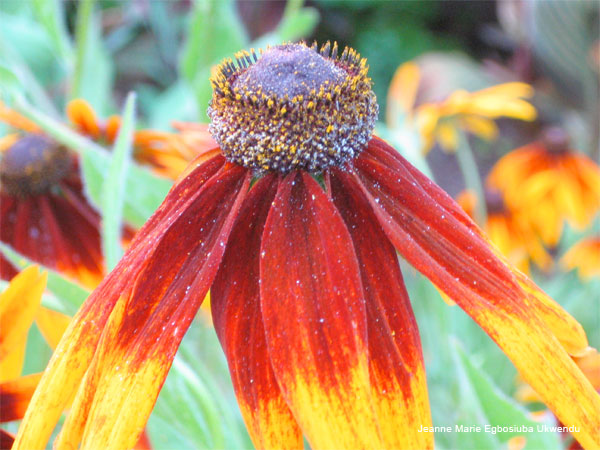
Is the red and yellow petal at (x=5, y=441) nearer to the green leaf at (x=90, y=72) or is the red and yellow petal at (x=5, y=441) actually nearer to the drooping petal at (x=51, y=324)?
the drooping petal at (x=51, y=324)

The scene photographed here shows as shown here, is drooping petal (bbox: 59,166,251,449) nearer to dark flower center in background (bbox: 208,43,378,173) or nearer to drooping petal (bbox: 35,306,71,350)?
dark flower center in background (bbox: 208,43,378,173)

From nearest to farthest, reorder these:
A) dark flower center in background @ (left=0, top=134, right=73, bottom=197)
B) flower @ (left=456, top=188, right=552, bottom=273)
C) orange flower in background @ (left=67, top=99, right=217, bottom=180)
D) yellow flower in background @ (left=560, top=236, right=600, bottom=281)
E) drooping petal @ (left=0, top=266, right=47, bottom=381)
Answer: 1. drooping petal @ (left=0, top=266, right=47, bottom=381)
2. orange flower in background @ (left=67, top=99, right=217, bottom=180)
3. dark flower center in background @ (left=0, top=134, right=73, bottom=197)
4. yellow flower in background @ (left=560, top=236, right=600, bottom=281)
5. flower @ (left=456, top=188, right=552, bottom=273)

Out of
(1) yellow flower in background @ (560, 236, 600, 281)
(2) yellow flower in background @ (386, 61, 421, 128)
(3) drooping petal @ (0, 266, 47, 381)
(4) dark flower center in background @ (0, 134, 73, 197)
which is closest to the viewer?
(3) drooping petal @ (0, 266, 47, 381)

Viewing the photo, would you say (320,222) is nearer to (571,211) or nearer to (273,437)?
(273,437)

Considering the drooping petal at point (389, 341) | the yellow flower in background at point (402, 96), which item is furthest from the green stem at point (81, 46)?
the drooping petal at point (389, 341)

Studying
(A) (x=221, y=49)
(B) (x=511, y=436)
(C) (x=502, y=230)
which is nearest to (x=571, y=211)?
(C) (x=502, y=230)

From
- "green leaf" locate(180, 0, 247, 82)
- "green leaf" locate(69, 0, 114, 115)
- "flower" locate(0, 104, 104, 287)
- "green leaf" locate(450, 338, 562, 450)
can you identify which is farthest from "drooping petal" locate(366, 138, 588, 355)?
"green leaf" locate(69, 0, 114, 115)

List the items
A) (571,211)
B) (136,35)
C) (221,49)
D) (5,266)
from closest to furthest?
1. (5,266)
2. (221,49)
3. (571,211)
4. (136,35)
